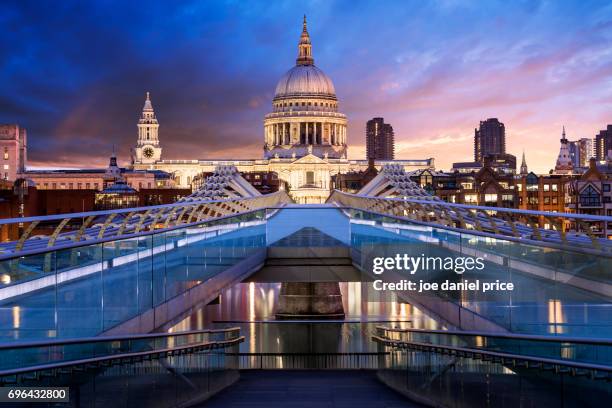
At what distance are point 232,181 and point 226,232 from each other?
96.5 feet

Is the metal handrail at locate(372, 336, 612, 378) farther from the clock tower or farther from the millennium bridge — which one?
the clock tower

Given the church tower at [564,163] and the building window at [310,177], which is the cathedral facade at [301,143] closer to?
the building window at [310,177]

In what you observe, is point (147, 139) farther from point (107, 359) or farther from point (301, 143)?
point (107, 359)

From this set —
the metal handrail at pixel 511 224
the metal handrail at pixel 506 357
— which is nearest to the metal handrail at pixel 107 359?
the metal handrail at pixel 506 357

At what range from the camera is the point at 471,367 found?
1002cm

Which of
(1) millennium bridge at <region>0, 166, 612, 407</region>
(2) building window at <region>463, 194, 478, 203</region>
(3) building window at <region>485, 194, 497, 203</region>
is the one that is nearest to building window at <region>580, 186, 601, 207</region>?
(3) building window at <region>485, 194, 497, 203</region>

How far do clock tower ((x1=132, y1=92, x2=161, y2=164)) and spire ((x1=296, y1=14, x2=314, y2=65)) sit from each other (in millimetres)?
29877

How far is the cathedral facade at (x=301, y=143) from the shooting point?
556 feet

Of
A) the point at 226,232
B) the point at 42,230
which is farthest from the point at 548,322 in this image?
the point at 42,230

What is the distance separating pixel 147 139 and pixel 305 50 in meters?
34.1

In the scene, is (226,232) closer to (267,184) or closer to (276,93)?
(267,184)

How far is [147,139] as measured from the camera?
189375mm

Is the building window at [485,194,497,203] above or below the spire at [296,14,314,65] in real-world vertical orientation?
below

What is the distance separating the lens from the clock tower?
18650 centimetres
